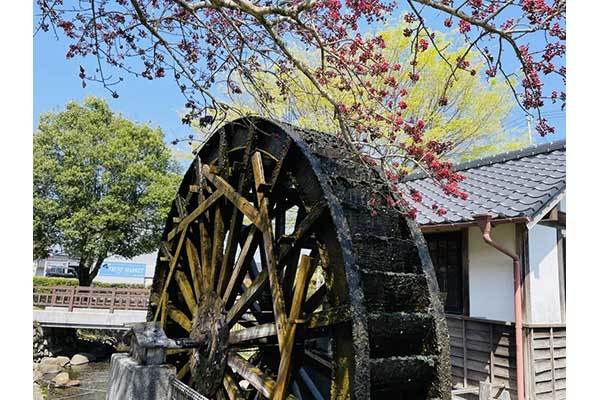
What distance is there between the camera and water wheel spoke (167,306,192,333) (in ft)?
15.4

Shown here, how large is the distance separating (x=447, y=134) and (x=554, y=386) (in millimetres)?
6735

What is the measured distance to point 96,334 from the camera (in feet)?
53.8

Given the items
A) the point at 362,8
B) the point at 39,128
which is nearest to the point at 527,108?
the point at 362,8

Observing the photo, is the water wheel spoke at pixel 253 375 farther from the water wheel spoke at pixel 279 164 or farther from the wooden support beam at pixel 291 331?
the water wheel spoke at pixel 279 164

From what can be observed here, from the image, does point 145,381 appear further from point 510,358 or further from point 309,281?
point 510,358

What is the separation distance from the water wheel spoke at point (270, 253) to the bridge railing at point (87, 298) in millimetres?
11810

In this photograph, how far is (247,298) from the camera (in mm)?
3695

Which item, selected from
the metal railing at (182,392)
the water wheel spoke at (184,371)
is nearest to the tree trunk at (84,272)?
the water wheel spoke at (184,371)

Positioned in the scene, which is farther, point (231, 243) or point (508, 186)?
point (508, 186)

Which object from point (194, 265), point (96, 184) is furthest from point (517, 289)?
point (96, 184)

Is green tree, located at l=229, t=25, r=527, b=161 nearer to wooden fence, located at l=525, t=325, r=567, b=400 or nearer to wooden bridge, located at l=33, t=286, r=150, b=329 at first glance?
wooden fence, located at l=525, t=325, r=567, b=400

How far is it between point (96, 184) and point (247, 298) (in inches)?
532
